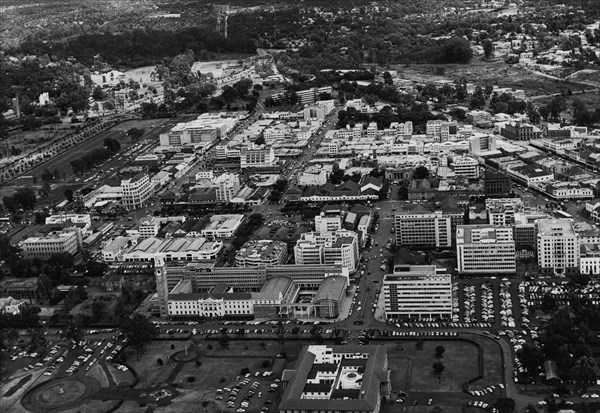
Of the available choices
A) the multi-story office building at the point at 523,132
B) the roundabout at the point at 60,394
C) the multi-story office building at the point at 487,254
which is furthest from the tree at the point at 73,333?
the multi-story office building at the point at 523,132

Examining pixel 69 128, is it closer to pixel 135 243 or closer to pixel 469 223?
pixel 135 243

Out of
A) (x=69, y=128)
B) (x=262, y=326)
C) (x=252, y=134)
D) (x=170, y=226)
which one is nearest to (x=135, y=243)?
(x=170, y=226)

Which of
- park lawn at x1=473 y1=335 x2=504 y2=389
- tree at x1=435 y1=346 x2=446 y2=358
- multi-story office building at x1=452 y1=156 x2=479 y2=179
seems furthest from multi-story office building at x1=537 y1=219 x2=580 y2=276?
multi-story office building at x1=452 y1=156 x2=479 y2=179

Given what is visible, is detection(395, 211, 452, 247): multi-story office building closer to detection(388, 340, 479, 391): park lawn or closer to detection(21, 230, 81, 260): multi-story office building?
detection(388, 340, 479, 391): park lawn

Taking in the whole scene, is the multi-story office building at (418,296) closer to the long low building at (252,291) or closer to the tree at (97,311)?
the long low building at (252,291)

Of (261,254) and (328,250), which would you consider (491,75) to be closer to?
(328,250)

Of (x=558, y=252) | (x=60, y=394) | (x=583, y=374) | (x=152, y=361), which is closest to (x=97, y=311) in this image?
(x=152, y=361)
